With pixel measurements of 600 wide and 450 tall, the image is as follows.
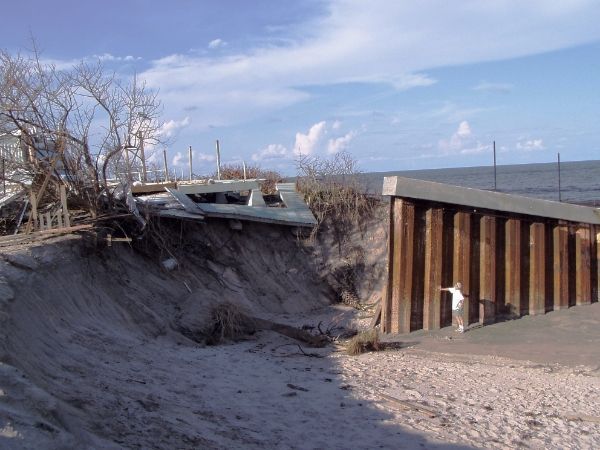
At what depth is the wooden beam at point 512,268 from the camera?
13484mm

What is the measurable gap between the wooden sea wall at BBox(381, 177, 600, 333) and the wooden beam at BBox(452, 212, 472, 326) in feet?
0.06

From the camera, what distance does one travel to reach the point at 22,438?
400cm

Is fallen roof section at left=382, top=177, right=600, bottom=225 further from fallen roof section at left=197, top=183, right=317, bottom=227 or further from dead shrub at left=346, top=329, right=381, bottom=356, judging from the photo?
fallen roof section at left=197, top=183, right=317, bottom=227

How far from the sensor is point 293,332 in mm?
12742

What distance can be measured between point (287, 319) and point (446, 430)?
861 cm

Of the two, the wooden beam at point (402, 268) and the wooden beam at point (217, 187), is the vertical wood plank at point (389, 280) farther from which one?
the wooden beam at point (217, 187)

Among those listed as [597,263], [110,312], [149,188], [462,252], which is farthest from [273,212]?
[597,263]

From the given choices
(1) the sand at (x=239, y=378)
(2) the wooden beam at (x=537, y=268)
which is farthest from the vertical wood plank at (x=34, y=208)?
(2) the wooden beam at (x=537, y=268)

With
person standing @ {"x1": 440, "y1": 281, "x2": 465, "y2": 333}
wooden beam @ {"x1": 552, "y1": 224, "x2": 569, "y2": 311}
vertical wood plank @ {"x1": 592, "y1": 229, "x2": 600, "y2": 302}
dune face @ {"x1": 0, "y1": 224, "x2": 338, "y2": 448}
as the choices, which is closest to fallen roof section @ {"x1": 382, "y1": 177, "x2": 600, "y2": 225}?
vertical wood plank @ {"x1": 592, "y1": 229, "x2": 600, "y2": 302}

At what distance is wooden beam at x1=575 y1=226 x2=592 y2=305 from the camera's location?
46.4ft

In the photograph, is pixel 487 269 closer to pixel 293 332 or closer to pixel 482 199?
pixel 482 199

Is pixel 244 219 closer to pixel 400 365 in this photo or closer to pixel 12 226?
pixel 12 226

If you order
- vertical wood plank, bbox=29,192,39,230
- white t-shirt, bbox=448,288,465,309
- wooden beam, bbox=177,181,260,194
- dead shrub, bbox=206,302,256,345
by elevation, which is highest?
wooden beam, bbox=177,181,260,194

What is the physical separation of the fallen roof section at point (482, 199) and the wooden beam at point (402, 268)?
35cm
